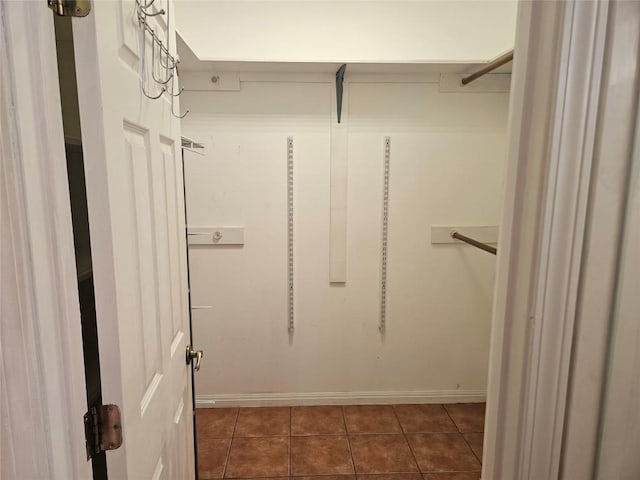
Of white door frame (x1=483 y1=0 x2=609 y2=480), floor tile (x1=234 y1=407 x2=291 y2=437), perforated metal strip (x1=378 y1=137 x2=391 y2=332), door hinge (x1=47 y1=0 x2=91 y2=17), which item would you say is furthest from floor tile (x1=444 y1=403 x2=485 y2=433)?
door hinge (x1=47 y1=0 x2=91 y2=17)

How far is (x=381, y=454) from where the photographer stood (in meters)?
2.11

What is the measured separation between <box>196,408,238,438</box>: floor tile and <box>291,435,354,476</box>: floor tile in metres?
0.42

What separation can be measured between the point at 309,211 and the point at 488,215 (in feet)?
3.75

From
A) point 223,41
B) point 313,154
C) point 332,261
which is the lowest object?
point 332,261

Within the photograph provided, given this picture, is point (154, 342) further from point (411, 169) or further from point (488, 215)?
point (488, 215)

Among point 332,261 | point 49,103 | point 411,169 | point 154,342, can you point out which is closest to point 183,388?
point 154,342

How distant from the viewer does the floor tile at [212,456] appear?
1.96 meters

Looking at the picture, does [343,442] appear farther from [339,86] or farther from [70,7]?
[70,7]

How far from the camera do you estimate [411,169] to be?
7.67 feet

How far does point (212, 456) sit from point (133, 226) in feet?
5.97

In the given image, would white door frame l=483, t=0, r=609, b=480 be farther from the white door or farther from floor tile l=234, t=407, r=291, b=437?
floor tile l=234, t=407, r=291, b=437

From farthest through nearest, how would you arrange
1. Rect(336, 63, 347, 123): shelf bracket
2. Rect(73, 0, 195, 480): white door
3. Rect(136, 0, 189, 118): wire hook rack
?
Rect(336, 63, 347, 123): shelf bracket → Rect(136, 0, 189, 118): wire hook rack → Rect(73, 0, 195, 480): white door

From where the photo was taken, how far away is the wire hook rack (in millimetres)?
815

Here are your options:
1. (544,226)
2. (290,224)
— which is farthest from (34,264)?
(290,224)
